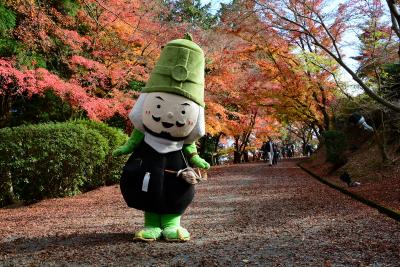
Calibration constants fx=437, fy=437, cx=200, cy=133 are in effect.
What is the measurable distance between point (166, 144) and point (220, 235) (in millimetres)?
1398

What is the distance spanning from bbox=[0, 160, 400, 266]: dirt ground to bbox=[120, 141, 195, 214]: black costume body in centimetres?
45

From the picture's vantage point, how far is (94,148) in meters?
10.9

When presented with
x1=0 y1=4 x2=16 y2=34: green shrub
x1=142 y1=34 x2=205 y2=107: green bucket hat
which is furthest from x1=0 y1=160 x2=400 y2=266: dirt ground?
x1=0 y1=4 x2=16 y2=34: green shrub

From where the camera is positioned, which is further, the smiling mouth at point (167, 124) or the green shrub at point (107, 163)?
the green shrub at point (107, 163)

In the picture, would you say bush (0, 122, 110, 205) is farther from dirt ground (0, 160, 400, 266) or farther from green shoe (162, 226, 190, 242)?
green shoe (162, 226, 190, 242)

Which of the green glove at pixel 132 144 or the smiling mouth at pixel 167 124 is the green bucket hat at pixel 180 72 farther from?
the green glove at pixel 132 144

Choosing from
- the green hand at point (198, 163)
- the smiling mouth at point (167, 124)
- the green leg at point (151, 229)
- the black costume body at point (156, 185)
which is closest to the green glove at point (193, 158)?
the green hand at point (198, 163)

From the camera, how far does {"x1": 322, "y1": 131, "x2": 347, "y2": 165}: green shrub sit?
14.7 metres

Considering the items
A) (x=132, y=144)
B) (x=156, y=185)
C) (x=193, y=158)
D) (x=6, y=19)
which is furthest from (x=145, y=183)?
(x=6, y=19)

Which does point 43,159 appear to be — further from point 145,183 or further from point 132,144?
point 145,183

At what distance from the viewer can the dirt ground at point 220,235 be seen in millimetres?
4336

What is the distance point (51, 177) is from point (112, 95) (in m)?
4.62

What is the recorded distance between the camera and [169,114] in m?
5.28

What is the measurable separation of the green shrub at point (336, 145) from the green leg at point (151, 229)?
10.6m
